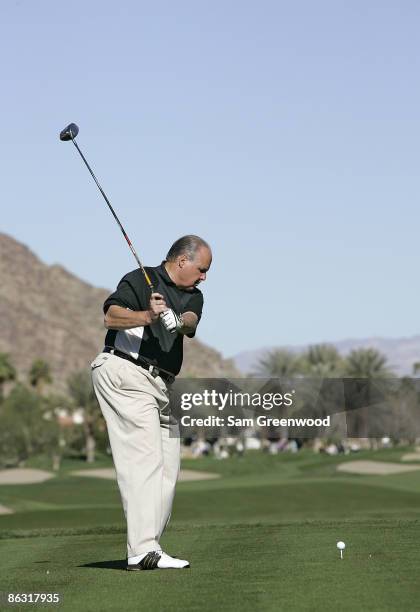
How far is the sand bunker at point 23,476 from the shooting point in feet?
233

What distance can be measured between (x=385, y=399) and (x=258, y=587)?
1251 centimetres

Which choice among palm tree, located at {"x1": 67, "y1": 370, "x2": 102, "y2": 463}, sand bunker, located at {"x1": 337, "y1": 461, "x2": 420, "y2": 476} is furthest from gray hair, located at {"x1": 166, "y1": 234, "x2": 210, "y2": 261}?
palm tree, located at {"x1": 67, "y1": 370, "x2": 102, "y2": 463}

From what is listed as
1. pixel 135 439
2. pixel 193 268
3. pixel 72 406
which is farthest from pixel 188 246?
pixel 72 406

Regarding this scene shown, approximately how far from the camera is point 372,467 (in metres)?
63.7

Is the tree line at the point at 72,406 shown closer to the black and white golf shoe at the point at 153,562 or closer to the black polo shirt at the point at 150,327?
the black polo shirt at the point at 150,327

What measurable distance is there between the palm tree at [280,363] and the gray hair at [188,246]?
12896cm

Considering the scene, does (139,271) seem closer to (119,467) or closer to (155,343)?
(155,343)

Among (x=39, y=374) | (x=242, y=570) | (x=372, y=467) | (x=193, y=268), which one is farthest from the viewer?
(x=39, y=374)

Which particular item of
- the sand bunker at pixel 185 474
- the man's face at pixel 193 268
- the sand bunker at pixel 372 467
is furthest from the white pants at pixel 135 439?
the sand bunker at pixel 185 474

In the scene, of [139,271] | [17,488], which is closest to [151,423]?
[139,271]

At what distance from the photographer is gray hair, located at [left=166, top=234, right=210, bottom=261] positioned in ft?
30.0

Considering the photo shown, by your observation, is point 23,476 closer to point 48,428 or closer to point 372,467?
point 372,467

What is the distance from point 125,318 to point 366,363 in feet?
429

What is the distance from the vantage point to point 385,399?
19828mm
